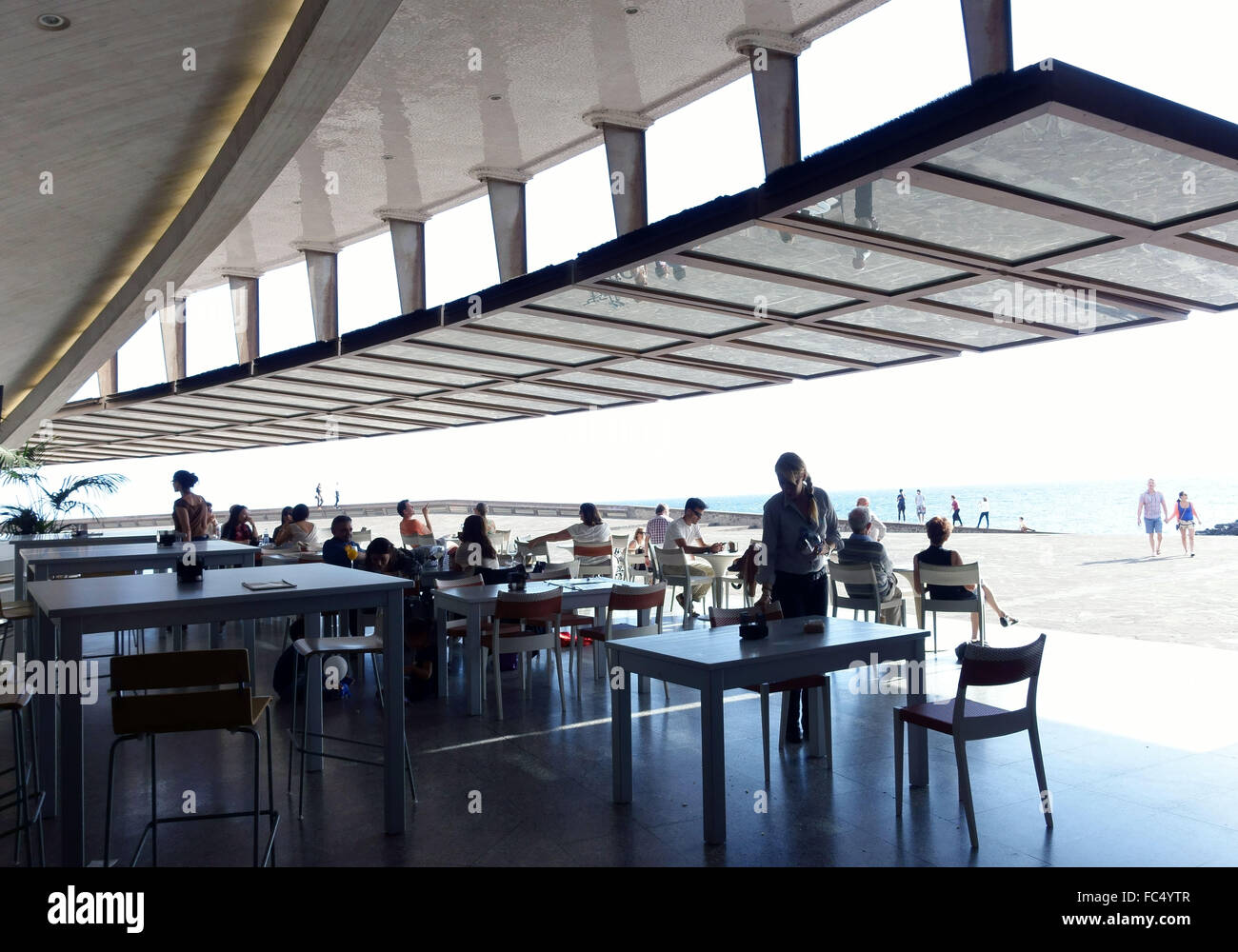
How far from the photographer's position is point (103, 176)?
275 inches

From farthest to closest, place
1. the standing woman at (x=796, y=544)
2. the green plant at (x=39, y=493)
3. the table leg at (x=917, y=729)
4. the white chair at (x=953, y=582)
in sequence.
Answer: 1. the green plant at (x=39, y=493)
2. the white chair at (x=953, y=582)
3. the standing woman at (x=796, y=544)
4. the table leg at (x=917, y=729)

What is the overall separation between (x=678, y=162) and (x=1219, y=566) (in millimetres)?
11519

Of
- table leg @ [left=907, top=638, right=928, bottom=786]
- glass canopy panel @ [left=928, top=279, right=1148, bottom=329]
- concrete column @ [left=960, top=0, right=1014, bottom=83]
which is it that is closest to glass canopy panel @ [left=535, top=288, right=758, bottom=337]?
glass canopy panel @ [left=928, top=279, right=1148, bottom=329]

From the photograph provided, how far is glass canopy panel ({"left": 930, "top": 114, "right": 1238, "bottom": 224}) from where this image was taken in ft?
12.4

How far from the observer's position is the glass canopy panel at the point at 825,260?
17.8 ft

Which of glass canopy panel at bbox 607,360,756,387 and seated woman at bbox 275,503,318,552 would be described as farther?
seated woman at bbox 275,503,318,552

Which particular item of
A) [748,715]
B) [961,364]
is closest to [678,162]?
[961,364]

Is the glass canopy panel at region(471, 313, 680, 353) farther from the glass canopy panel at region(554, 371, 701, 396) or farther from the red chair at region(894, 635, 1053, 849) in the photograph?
the red chair at region(894, 635, 1053, 849)

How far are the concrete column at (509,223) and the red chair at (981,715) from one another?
684 centimetres

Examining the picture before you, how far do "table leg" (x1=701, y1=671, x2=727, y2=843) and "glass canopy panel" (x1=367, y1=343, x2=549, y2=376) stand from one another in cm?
611

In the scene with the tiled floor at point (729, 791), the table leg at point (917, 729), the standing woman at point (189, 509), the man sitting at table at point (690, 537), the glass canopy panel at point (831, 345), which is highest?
the glass canopy panel at point (831, 345)

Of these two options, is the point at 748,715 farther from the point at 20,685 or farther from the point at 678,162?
the point at 678,162

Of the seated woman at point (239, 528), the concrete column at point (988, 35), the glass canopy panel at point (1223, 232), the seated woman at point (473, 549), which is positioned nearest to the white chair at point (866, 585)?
the seated woman at point (473, 549)

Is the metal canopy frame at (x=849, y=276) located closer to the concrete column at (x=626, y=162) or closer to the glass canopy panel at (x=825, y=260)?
the glass canopy panel at (x=825, y=260)
